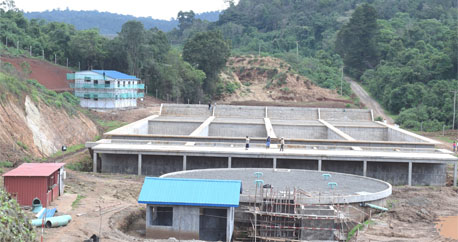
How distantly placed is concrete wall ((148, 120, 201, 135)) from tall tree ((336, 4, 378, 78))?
48.4m

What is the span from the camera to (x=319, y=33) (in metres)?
112

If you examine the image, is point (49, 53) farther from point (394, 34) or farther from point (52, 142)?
point (394, 34)

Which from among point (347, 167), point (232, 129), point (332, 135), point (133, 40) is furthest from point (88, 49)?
point (347, 167)

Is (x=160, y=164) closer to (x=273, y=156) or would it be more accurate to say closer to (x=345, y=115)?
(x=273, y=156)

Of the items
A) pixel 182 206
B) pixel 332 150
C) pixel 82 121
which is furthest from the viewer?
pixel 82 121

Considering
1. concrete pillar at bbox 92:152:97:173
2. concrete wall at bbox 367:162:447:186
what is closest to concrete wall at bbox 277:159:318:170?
concrete wall at bbox 367:162:447:186

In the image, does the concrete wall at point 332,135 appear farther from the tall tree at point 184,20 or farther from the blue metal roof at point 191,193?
the tall tree at point 184,20

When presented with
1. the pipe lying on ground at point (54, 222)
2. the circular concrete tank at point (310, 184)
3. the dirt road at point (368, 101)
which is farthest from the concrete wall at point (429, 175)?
the dirt road at point (368, 101)

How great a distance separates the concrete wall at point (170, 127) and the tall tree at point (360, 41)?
48.4m

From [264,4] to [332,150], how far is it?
106m

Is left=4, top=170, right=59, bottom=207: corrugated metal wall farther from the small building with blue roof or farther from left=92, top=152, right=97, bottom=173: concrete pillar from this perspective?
left=92, top=152, right=97, bottom=173: concrete pillar

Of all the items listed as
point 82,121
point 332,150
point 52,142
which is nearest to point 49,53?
point 82,121

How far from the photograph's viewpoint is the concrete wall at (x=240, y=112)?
5178 cm

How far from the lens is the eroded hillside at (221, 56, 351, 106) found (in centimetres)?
7512
